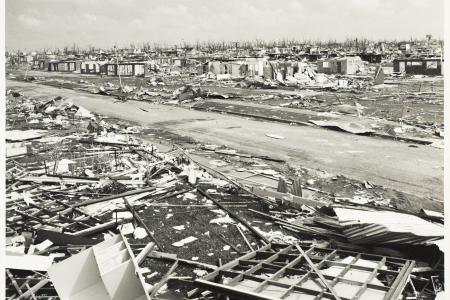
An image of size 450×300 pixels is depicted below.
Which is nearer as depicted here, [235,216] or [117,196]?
[235,216]

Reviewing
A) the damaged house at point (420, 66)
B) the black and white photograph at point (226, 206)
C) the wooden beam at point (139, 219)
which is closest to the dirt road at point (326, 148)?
the black and white photograph at point (226, 206)

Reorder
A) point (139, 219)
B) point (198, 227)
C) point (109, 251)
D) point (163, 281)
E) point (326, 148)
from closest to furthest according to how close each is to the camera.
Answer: point (109, 251)
point (163, 281)
point (198, 227)
point (139, 219)
point (326, 148)

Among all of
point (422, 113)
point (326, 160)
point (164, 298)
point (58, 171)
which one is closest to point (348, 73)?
point (422, 113)

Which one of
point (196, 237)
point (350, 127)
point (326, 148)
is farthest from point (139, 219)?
point (350, 127)

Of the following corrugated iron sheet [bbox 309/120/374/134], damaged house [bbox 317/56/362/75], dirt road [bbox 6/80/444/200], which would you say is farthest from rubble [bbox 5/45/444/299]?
damaged house [bbox 317/56/362/75]

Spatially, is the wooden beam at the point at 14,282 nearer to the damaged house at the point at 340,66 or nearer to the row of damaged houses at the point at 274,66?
the row of damaged houses at the point at 274,66

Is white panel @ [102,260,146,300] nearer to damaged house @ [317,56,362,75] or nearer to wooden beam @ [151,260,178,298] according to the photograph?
wooden beam @ [151,260,178,298]

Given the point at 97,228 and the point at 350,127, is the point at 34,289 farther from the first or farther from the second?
the point at 350,127
